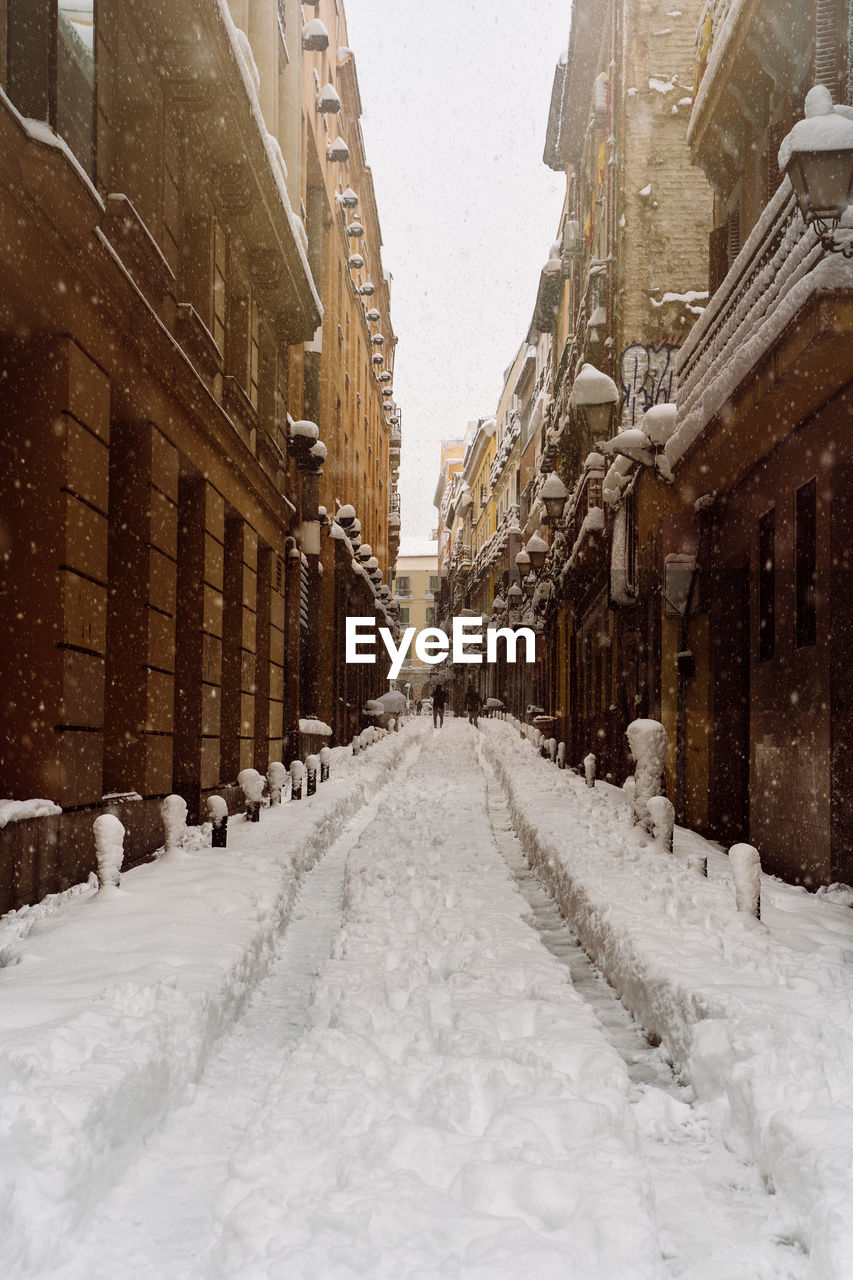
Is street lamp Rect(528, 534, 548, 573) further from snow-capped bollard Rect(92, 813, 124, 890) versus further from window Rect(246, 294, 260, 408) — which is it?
snow-capped bollard Rect(92, 813, 124, 890)

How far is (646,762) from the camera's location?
11062 millimetres

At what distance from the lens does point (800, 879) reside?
907cm

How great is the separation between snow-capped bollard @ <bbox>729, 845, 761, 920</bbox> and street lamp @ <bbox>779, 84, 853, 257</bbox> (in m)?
3.55

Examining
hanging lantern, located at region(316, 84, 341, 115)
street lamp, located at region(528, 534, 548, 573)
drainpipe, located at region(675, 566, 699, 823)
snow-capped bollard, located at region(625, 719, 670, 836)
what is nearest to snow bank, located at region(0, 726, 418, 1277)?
snow-capped bollard, located at region(625, 719, 670, 836)

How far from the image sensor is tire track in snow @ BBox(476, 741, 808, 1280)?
296 cm

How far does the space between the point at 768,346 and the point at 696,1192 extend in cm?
593

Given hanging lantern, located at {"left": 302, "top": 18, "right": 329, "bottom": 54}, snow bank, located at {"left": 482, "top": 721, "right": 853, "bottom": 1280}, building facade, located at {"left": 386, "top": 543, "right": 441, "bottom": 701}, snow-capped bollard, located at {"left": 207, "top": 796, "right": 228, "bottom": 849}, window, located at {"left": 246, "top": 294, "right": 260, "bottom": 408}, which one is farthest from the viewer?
building facade, located at {"left": 386, "top": 543, "right": 441, "bottom": 701}

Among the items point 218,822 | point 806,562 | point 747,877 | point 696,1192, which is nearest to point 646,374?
point 806,562

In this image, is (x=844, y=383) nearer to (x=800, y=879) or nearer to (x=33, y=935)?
(x=800, y=879)

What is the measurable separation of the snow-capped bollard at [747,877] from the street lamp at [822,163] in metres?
3.55

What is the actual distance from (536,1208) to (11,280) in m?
6.14

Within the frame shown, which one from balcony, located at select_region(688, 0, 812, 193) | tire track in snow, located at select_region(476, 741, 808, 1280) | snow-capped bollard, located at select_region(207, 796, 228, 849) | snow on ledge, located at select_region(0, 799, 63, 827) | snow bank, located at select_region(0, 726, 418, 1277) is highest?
balcony, located at select_region(688, 0, 812, 193)

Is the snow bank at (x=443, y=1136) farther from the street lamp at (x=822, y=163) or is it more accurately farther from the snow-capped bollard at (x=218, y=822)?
the street lamp at (x=822, y=163)

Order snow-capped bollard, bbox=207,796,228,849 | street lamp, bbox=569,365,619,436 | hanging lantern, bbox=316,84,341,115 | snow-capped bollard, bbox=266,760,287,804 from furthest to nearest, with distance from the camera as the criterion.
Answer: hanging lantern, bbox=316,84,341,115 < street lamp, bbox=569,365,619,436 < snow-capped bollard, bbox=266,760,287,804 < snow-capped bollard, bbox=207,796,228,849
